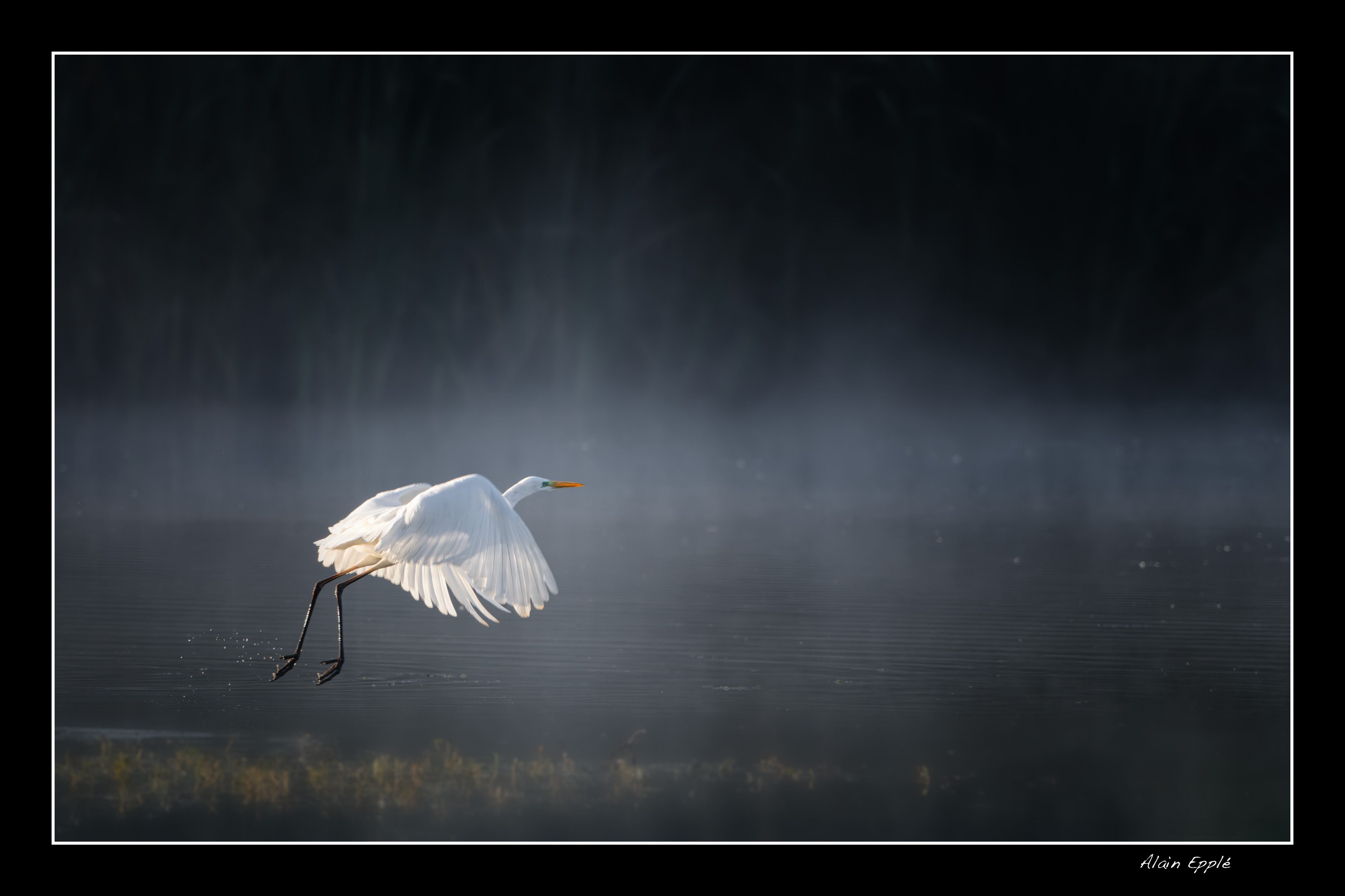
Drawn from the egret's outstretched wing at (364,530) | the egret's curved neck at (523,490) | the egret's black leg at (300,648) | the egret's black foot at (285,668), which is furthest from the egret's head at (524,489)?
the egret's black foot at (285,668)

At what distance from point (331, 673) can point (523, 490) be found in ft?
2.92

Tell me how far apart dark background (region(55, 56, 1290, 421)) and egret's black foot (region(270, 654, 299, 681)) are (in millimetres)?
7467

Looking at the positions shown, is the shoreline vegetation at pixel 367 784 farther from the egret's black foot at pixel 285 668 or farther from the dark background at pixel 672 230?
the dark background at pixel 672 230

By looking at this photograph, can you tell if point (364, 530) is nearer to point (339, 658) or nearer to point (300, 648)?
point (300, 648)

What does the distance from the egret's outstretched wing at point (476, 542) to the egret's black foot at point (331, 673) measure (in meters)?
0.67

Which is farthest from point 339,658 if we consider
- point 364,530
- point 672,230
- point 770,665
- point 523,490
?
point 672,230

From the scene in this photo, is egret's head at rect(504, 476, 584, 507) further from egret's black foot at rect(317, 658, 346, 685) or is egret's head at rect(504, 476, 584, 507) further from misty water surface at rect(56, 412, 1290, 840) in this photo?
egret's black foot at rect(317, 658, 346, 685)

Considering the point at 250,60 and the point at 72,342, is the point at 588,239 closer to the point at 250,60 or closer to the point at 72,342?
the point at 250,60

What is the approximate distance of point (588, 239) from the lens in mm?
12664

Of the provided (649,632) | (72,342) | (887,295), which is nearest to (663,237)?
(887,295)

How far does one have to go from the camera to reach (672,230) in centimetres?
1295

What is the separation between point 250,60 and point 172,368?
10.3 ft

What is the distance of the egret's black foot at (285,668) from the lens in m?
3.90

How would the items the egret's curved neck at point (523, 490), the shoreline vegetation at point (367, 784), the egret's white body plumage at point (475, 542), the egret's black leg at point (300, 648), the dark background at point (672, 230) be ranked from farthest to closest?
the dark background at point (672, 230), the egret's curved neck at point (523, 490), the egret's black leg at point (300, 648), the egret's white body plumage at point (475, 542), the shoreline vegetation at point (367, 784)
